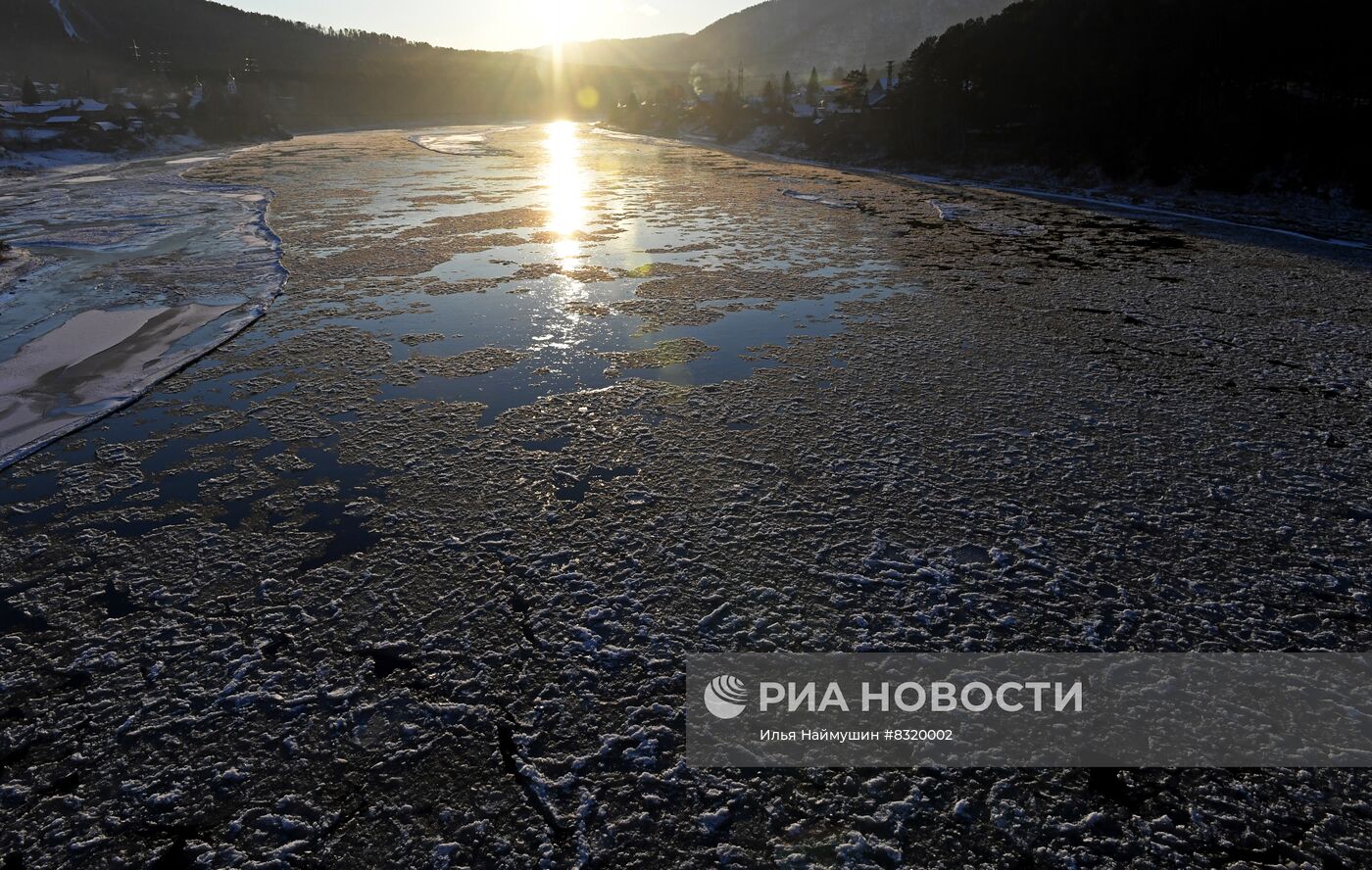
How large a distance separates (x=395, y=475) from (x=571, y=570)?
1918mm

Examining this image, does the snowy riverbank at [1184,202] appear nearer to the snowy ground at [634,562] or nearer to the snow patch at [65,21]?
the snowy ground at [634,562]

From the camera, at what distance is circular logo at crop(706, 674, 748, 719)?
3186 mm

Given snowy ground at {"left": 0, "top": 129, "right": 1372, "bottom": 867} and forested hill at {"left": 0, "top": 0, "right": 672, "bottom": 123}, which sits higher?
forested hill at {"left": 0, "top": 0, "right": 672, "bottom": 123}

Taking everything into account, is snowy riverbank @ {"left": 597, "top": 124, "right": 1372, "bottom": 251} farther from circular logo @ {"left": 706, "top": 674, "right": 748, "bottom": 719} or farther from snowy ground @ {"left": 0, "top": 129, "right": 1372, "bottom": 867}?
circular logo @ {"left": 706, "top": 674, "right": 748, "bottom": 719}

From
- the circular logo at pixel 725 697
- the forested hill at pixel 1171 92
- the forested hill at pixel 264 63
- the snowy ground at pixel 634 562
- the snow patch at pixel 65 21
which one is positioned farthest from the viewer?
the snow patch at pixel 65 21

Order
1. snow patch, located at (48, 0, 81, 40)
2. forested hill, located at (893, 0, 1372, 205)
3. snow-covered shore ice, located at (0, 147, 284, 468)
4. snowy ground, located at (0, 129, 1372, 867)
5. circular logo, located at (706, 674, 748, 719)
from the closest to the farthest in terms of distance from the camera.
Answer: snowy ground, located at (0, 129, 1372, 867) → circular logo, located at (706, 674, 748, 719) → snow-covered shore ice, located at (0, 147, 284, 468) → forested hill, located at (893, 0, 1372, 205) → snow patch, located at (48, 0, 81, 40)

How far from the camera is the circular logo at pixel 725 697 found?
10.5 feet

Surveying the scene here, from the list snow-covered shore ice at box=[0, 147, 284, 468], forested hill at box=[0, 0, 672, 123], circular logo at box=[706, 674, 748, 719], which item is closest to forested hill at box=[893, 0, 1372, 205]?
circular logo at box=[706, 674, 748, 719]

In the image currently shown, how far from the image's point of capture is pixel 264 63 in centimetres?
10825

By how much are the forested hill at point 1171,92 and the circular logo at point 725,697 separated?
21.9m

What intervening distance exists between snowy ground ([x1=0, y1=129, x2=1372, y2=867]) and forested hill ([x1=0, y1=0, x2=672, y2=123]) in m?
93.2

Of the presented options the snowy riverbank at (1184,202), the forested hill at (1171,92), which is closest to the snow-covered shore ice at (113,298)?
the snowy riverbank at (1184,202)

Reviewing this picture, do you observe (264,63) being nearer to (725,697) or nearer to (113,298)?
(113,298)

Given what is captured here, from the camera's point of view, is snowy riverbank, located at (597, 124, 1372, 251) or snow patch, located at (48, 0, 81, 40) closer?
snowy riverbank, located at (597, 124, 1372, 251)
